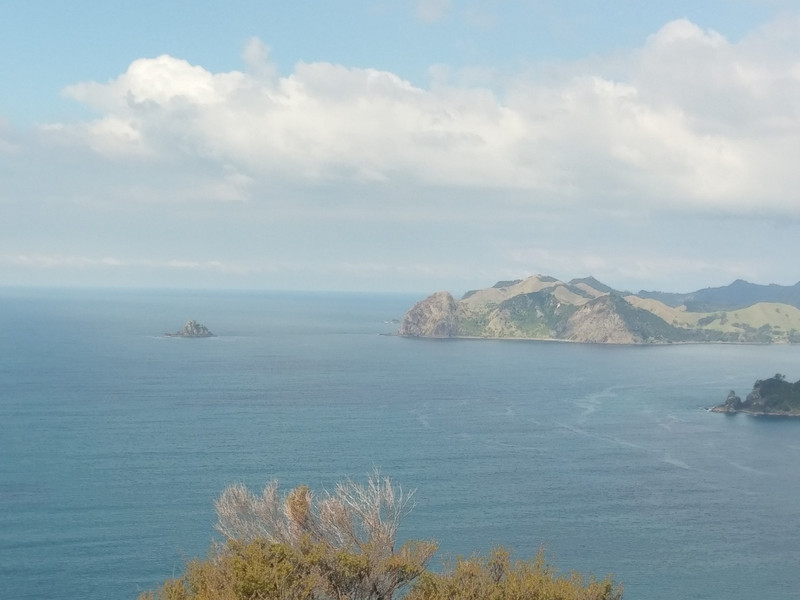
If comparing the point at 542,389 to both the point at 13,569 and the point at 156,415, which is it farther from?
the point at 13,569

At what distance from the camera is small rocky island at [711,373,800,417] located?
142500 mm

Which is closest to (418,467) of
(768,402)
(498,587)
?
(498,587)

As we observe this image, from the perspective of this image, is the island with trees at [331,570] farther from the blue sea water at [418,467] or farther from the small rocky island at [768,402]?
the small rocky island at [768,402]

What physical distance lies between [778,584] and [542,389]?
95578mm

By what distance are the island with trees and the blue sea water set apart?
26628 mm

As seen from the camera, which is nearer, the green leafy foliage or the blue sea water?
the green leafy foliage

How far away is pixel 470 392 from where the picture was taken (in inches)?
5812

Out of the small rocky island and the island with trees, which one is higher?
the island with trees

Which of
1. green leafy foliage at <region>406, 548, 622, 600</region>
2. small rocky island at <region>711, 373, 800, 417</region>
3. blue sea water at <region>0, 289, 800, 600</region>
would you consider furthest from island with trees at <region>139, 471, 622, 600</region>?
small rocky island at <region>711, 373, 800, 417</region>

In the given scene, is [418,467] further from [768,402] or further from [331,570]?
[768,402]

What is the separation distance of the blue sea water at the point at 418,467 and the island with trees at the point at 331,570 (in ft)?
87.4

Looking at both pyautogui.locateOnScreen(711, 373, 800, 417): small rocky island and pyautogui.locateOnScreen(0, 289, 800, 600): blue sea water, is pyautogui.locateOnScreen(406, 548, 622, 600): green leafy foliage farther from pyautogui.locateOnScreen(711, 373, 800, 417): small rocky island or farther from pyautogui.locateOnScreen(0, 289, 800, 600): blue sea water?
pyautogui.locateOnScreen(711, 373, 800, 417): small rocky island

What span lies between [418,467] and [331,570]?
2366 inches

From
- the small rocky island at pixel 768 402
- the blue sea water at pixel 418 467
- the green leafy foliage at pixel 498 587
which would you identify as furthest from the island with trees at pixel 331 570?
the small rocky island at pixel 768 402
